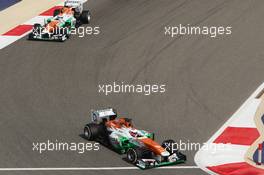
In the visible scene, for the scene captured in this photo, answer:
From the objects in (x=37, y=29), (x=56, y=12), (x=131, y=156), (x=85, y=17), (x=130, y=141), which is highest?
(x=56, y=12)

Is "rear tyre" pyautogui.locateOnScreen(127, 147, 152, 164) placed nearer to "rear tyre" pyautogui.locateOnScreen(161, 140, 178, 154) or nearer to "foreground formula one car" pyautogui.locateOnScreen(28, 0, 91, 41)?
"rear tyre" pyautogui.locateOnScreen(161, 140, 178, 154)

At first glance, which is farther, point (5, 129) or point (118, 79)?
point (118, 79)

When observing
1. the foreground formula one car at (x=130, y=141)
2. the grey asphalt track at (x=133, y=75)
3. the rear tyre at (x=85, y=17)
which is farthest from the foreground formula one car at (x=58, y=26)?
the foreground formula one car at (x=130, y=141)

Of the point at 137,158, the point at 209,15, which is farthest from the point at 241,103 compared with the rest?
the point at 209,15

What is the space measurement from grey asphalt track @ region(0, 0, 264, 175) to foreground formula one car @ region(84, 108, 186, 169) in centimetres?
35

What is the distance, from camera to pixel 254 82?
29328 millimetres

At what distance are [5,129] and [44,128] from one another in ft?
3.53

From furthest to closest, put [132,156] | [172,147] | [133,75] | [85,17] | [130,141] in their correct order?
[85,17] → [133,75] → [130,141] → [172,147] → [132,156]

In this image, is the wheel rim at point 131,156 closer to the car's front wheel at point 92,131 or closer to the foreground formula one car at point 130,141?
the foreground formula one car at point 130,141

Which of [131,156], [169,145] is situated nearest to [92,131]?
[131,156]

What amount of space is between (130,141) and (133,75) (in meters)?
6.28

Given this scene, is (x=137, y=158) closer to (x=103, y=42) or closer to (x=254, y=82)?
(x=254, y=82)

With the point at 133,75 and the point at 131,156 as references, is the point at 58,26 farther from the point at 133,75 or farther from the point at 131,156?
the point at 131,156

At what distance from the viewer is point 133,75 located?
1161 inches
